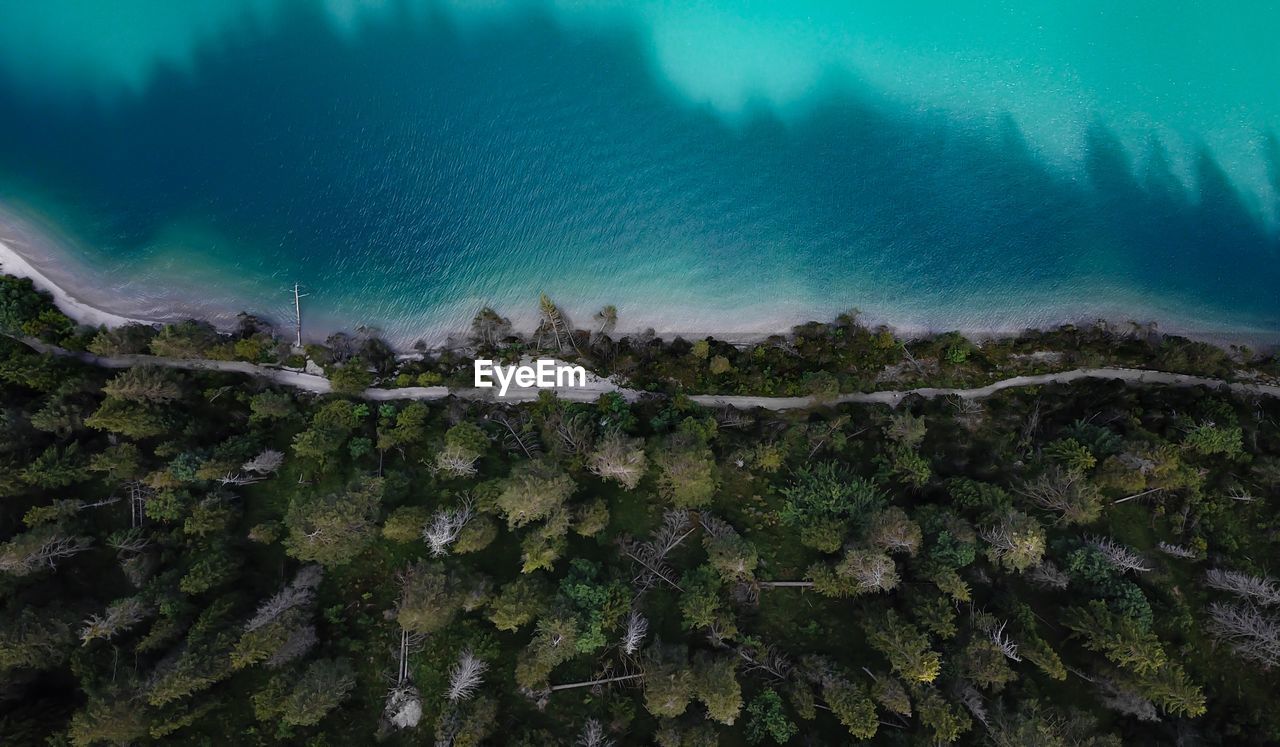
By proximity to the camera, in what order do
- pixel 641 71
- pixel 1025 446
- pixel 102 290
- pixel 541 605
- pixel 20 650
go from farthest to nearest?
1. pixel 641 71
2. pixel 102 290
3. pixel 1025 446
4. pixel 541 605
5. pixel 20 650

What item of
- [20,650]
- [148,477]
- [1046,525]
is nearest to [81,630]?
[20,650]

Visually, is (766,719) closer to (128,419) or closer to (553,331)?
(553,331)

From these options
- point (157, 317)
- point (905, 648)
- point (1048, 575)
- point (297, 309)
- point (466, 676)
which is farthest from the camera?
point (297, 309)

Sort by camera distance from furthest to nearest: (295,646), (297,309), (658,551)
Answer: (297,309) < (658,551) < (295,646)

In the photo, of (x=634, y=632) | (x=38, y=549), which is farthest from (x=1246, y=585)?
(x=38, y=549)

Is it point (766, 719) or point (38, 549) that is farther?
point (766, 719)

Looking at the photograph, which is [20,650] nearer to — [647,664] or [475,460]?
[475,460]

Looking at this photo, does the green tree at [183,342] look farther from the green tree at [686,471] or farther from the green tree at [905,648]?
the green tree at [905,648]
